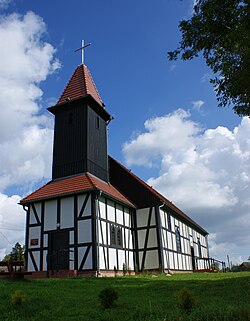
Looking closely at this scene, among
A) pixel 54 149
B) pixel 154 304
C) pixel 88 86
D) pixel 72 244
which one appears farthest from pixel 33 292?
pixel 88 86

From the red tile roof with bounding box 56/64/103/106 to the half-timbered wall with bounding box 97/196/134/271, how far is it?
299 inches

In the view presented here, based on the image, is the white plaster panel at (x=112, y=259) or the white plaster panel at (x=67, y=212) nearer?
the white plaster panel at (x=67, y=212)

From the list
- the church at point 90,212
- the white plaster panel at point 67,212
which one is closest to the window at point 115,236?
the church at point 90,212

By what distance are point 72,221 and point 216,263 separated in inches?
911

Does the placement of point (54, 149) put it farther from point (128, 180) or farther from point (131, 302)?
point (131, 302)

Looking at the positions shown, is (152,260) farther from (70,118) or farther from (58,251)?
(70,118)

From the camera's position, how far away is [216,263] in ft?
121

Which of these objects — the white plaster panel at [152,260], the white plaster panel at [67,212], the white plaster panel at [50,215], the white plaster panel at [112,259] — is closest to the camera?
the white plaster panel at [67,212]

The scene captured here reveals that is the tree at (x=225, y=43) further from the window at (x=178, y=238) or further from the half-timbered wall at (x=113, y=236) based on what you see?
the window at (x=178, y=238)

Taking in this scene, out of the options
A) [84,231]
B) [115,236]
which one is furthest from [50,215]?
[115,236]

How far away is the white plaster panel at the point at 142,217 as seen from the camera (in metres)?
22.9

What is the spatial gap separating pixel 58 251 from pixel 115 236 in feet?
11.3

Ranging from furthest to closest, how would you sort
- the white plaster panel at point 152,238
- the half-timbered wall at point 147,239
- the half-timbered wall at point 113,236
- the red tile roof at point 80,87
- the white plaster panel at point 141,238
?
1. the red tile roof at point 80,87
2. the white plaster panel at point 141,238
3. the white plaster panel at point 152,238
4. the half-timbered wall at point 147,239
5. the half-timbered wall at point 113,236

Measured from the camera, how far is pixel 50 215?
19594 mm
